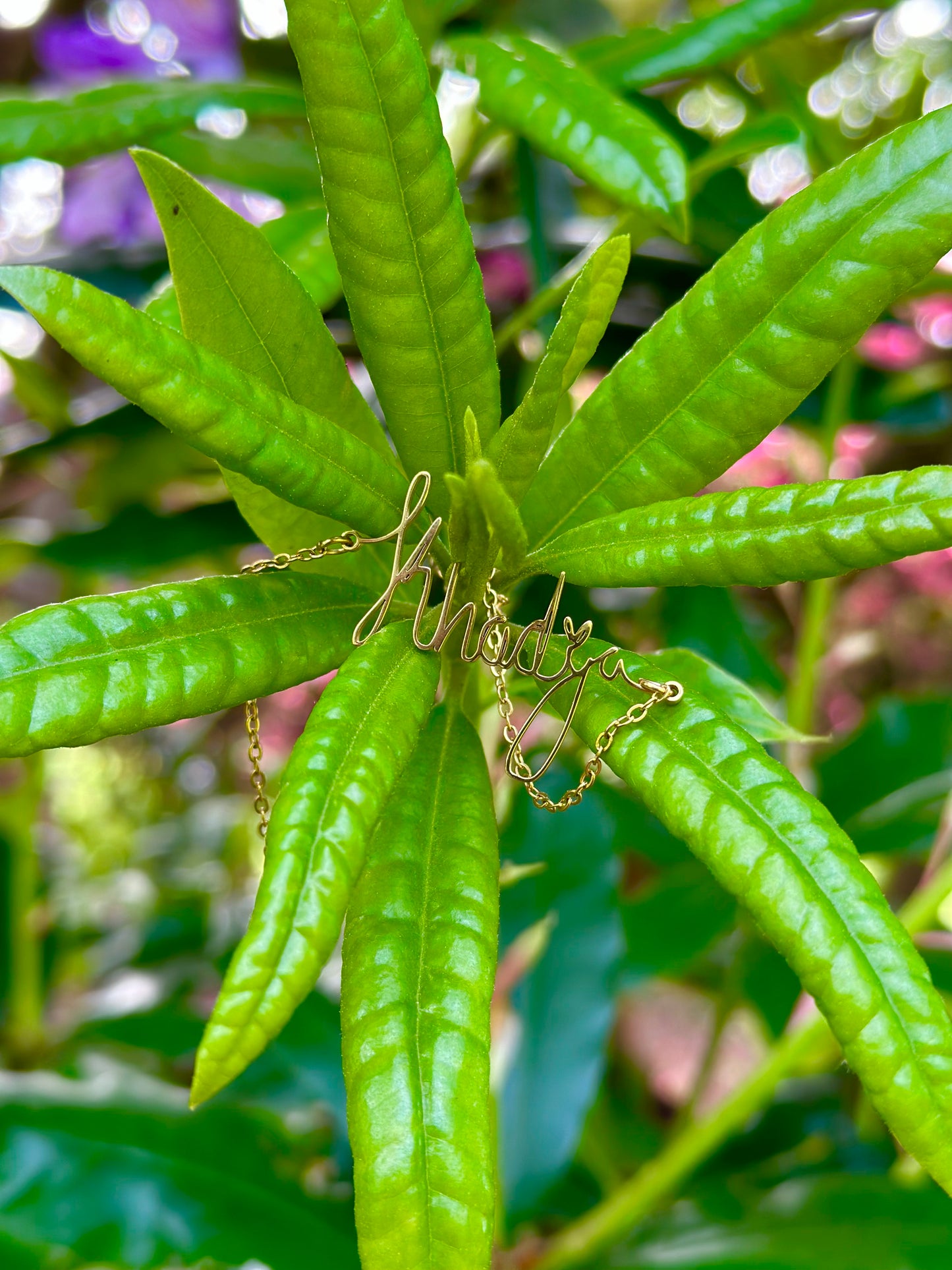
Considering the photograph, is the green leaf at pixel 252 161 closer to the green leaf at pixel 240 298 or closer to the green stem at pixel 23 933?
the green leaf at pixel 240 298

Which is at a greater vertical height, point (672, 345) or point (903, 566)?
point (903, 566)

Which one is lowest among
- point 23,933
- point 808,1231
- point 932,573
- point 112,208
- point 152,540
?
point 808,1231

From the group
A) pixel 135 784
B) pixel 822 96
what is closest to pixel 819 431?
pixel 822 96

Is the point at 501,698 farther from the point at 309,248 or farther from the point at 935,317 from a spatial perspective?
the point at 935,317

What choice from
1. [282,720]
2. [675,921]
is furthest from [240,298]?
[282,720]

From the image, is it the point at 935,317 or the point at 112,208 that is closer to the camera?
the point at 112,208

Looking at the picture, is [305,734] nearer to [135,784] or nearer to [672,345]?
[672,345]

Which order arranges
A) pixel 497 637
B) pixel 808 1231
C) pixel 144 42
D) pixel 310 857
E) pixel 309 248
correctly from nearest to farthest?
pixel 310 857 → pixel 497 637 → pixel 309 248 → pixel 808 1231 → pixel 144 42

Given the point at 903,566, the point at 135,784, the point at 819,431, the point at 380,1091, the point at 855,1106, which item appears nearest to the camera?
the point at 380,1091

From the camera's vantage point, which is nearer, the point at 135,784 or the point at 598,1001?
the point at 598,1001
